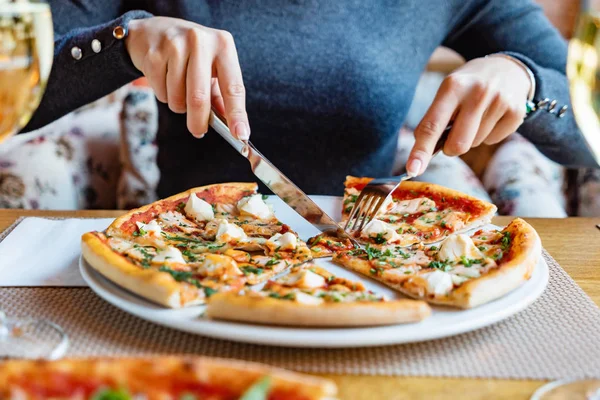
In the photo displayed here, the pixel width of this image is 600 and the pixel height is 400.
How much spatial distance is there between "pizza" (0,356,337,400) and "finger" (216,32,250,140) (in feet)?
2.37

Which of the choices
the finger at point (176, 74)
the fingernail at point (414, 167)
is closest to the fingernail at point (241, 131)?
the finger at point (176, 74)

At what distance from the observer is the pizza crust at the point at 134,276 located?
3.03ft

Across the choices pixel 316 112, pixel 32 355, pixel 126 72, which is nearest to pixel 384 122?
pixel 316 112

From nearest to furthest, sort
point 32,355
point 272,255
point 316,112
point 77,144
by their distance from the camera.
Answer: point 32,355 → point 272,255 → point 316,112 → point 77,144

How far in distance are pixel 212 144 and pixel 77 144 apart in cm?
150

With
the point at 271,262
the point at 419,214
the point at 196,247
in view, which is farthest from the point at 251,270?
the point at 419,214

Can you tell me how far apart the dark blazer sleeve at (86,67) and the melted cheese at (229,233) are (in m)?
0.51

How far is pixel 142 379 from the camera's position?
0.64 m

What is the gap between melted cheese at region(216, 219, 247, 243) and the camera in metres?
1.30

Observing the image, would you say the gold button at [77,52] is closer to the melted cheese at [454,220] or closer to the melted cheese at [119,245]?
the melted cheese at [119,245]

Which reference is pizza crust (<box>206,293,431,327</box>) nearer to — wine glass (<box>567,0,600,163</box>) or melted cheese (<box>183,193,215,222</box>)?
wine glass (<box>567,0,600,163</box>)

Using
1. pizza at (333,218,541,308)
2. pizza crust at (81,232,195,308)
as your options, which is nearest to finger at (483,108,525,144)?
pizza at (333,218,541,308)

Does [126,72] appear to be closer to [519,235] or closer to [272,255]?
[272,255]

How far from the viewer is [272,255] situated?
125 centimetres
